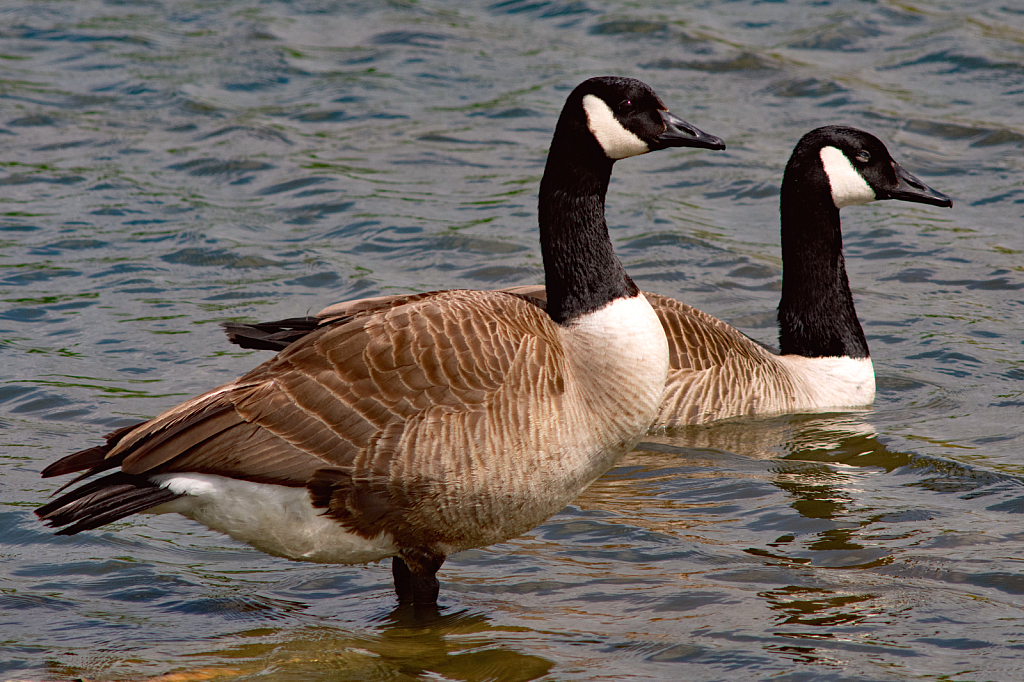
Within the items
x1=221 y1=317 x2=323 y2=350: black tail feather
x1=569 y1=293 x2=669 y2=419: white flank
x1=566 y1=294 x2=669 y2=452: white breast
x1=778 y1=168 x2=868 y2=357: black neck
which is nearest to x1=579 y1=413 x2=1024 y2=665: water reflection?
x1=778 y1=168 x2=868 y2=357: black neck

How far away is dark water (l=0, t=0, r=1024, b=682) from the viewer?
5691 millimetres

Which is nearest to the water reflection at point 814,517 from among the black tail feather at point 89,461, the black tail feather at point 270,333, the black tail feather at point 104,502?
the black tail feather at point 270,333

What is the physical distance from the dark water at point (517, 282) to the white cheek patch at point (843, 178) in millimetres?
1531

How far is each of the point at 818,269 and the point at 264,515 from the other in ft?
17.9

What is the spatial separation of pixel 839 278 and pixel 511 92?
23.4 ft

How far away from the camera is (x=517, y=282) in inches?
427

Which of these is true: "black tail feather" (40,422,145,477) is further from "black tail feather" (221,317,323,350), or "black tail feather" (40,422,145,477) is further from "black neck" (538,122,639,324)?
"black neck" (538,122,639,324)

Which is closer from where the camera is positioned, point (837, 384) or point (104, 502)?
point (104, 502)

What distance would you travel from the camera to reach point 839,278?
930 centimetres

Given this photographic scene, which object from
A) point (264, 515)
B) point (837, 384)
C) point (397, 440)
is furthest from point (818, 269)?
point (264, 515)

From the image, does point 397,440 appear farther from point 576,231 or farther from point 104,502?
point 576,231

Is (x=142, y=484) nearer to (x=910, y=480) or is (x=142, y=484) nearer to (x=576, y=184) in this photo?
(x=576, y=184)

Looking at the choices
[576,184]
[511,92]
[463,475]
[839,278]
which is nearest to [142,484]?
[463,475]

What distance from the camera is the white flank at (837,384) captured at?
9.05 m
